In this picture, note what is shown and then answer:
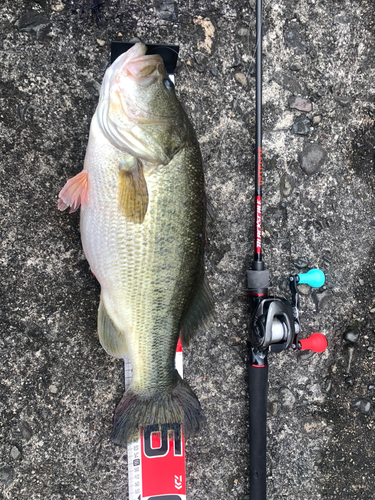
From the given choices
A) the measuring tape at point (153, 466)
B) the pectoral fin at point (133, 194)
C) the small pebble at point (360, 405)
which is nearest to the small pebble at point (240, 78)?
the pectoral fin at point (133, 194)

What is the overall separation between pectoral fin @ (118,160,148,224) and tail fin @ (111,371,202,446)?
80 centimetres

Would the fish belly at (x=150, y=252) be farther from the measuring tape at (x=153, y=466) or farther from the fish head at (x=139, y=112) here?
the measuring tape at (x=153, y=466)

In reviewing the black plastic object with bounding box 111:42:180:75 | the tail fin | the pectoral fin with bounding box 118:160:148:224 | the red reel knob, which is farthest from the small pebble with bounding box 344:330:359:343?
the black plastic object with bounding box 111:42:180:75

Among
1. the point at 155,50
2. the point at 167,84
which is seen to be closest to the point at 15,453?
the point at 167,84

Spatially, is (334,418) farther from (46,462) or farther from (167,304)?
(46,462)

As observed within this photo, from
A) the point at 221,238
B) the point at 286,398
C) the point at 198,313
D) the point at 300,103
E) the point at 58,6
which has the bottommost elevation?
the point at 286,398

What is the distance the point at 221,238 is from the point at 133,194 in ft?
2.41

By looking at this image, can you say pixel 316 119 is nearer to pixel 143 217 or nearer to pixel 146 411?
pixel 143 217

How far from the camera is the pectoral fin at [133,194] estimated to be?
1489 mm

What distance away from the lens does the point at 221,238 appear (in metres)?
2.08

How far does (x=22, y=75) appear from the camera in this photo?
5.89ft

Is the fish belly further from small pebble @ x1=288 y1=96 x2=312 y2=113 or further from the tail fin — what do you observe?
small pebble @ x1=288 y1=96 x2=312 y2=113

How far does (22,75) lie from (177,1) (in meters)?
0.91

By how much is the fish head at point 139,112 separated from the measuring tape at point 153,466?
3.64ft
